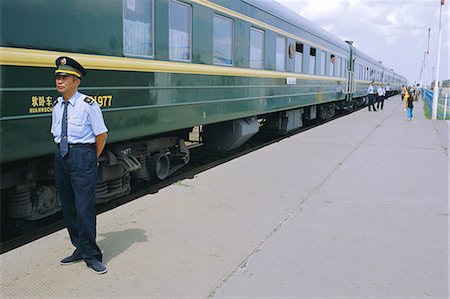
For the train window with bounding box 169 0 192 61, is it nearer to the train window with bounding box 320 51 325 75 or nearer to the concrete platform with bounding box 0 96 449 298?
the concrete platform with bounding box 0 96 449 298

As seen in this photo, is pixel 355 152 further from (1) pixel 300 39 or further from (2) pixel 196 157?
(1) pixel 300 39

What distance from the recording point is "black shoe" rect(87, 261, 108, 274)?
3.38 metres

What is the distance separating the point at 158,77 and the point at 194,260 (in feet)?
8.89

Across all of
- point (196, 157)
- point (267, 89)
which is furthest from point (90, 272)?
point (267, 89)

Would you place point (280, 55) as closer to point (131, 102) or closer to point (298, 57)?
point (298, 57)

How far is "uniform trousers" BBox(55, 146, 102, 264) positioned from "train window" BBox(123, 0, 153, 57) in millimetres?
1995

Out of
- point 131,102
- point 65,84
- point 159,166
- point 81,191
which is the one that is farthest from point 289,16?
point 81,191

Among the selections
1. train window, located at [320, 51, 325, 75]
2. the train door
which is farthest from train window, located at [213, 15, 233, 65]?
the train door

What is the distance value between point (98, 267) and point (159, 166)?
3253 mm

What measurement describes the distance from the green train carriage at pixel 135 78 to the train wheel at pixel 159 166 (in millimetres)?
15

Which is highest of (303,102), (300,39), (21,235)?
(300,39)

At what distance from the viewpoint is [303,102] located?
12922 mm

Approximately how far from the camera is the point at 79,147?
332 cm

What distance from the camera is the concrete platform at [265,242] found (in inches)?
128
